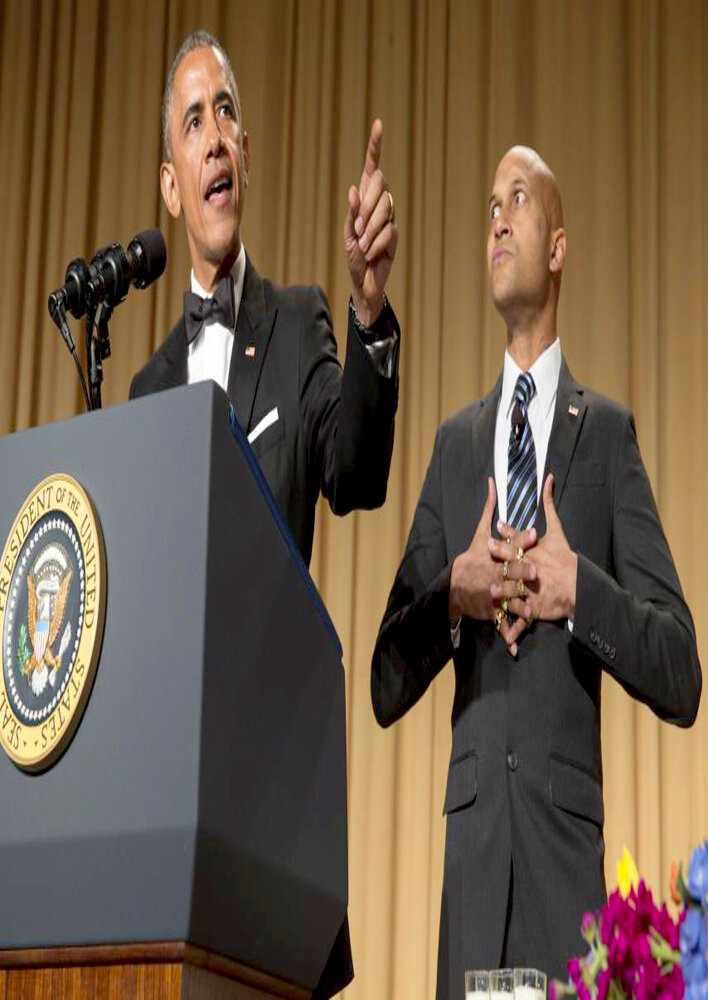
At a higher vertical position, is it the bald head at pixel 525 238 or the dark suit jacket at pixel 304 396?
the bald head at pixel 525 238

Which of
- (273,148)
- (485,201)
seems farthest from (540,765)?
(273,148)

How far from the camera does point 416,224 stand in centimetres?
466

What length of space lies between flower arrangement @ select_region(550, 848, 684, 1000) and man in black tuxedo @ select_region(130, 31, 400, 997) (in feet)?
1.92

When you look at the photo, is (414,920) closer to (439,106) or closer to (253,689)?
(439,106)

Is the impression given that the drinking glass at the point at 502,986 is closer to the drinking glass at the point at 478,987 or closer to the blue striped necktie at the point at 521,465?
the drinking glass at the point at 478,987

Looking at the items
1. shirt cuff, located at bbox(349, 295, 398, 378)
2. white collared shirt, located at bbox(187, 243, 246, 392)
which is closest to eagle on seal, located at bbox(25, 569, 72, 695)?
shirt cuff, located at bbox(349, 295, 398, 378)

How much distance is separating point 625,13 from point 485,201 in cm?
63

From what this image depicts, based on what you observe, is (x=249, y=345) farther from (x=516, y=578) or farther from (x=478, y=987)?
(x=478, y=987)

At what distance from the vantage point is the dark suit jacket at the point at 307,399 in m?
1.65

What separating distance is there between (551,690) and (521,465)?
1.09 feet

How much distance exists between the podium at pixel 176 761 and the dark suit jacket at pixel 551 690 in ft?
2.22

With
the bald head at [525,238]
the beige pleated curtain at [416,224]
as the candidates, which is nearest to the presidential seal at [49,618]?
the bald head at [525,238]

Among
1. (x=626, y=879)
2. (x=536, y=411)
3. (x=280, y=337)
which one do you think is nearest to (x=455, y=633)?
(x=536, y=411)

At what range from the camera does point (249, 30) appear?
16.4 feet
